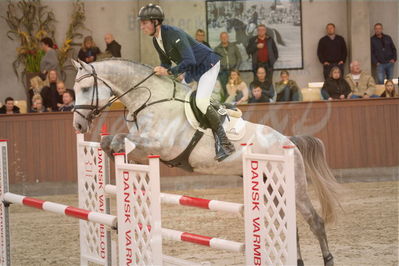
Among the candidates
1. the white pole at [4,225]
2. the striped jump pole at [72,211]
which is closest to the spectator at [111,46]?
the white pole at [4,225]

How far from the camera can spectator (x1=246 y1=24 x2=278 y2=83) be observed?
13.8 meters

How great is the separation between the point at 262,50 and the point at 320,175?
800cm

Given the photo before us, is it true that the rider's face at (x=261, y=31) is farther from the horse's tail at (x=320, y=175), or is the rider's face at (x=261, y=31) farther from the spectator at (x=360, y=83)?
the horse's tail at (x=320, y=175)

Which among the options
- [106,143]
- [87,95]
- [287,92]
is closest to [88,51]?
[287,92]

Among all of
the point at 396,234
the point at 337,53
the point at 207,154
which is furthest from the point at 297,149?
the point at 337,53

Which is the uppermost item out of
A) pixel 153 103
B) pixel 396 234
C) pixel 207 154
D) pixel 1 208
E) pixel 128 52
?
pixel 128 52

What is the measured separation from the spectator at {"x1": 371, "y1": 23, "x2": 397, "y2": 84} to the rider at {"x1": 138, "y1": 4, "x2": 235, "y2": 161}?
28.7 feet

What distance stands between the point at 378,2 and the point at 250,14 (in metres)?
2.59

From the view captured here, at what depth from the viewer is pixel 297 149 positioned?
239 inches

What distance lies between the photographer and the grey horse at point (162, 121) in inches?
228

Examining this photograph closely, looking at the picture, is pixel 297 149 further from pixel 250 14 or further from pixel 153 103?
pixel 250 14

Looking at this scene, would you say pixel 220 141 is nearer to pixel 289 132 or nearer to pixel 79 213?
pixel 79 213

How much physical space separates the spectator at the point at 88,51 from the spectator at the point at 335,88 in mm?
4190

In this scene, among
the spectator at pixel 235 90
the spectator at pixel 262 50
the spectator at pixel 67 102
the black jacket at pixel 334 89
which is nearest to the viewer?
the spectator at pixel 67 102
